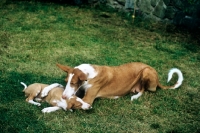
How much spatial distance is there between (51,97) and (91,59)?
2093mm

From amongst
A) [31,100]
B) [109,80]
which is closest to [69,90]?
[31,100]

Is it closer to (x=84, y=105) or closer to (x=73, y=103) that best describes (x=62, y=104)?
(x=73, y=103)

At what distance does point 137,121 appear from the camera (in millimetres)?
4715

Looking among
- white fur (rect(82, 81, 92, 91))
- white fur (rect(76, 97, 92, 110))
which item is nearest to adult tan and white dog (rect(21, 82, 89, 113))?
white fur (rect(76, 97, 92, 110))

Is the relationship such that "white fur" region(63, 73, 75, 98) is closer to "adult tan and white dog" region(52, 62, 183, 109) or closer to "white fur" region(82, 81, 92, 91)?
"adult tan and white dog" region(52, 62, 183, 109)

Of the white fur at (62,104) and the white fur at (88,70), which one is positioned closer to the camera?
the white fur at (62,104)

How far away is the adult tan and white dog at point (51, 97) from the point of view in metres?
4.60

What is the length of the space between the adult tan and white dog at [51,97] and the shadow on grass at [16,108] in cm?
15

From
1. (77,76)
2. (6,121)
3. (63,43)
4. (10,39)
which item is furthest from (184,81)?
(10,39)

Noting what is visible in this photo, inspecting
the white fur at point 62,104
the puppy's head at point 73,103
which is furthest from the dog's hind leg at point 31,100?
the puppy's head at point 73,103

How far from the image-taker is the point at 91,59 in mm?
6723

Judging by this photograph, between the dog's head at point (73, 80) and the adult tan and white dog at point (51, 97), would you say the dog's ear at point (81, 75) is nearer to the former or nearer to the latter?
the dog's head at point (73, 80)

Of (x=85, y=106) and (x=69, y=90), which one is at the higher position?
(x=69, y=90)

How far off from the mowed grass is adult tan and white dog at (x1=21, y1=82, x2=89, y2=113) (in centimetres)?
10
